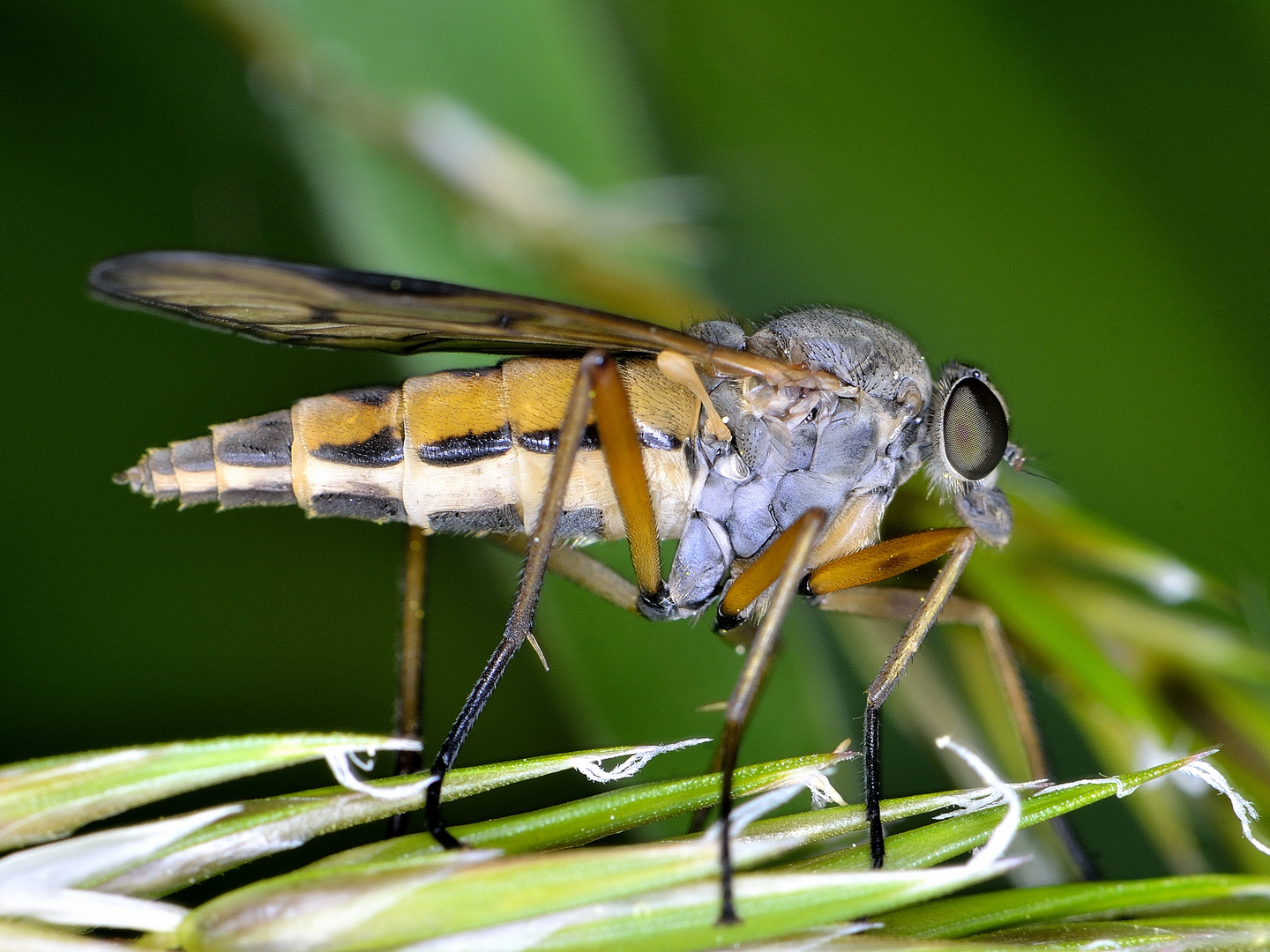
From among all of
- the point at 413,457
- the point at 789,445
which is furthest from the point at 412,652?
the point at 789,445

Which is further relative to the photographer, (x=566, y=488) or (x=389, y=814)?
(x=566, y=488)

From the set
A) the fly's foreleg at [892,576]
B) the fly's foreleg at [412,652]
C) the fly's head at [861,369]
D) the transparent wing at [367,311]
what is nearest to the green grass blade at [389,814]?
the fly's foreleg at [892,576]

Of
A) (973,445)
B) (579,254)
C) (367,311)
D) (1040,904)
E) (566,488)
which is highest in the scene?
(579,254)

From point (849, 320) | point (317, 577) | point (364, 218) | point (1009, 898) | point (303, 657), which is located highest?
point (364, 218)

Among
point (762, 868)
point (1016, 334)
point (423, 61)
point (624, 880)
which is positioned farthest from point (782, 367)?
point (423, 61)

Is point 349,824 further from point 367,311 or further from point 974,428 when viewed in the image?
point 974,428

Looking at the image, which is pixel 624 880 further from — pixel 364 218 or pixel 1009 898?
pixel 364 218
